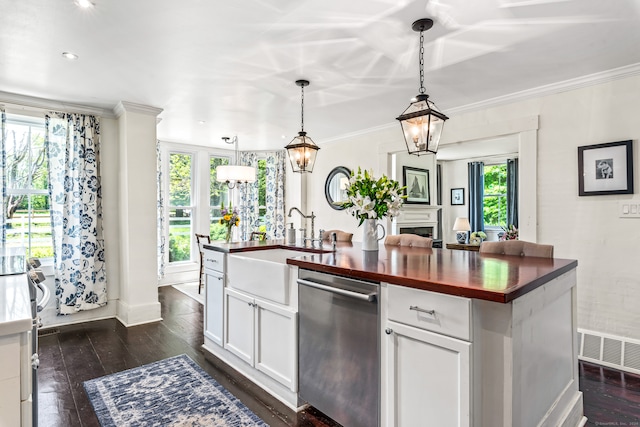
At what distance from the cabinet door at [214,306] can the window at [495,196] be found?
22.6 ft

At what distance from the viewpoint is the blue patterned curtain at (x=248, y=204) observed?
6629mm

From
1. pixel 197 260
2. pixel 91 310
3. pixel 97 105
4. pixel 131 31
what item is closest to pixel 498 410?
pixel 131 31

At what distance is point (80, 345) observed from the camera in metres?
3.30

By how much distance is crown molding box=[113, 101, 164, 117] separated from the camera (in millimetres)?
3816

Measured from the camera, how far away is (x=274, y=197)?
6.79m

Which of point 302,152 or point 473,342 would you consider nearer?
point 473,342

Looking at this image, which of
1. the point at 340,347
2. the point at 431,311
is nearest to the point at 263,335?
the point at 340,347

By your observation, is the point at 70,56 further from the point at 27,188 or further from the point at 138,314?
the point at 138,314

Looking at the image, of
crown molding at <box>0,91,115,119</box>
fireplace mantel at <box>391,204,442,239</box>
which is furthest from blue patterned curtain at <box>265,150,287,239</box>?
crown molding at <box>0,91,115,119</box>

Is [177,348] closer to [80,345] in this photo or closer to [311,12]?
[80,345]

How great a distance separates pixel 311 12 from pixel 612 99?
9.28 feet

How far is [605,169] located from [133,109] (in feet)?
16.0

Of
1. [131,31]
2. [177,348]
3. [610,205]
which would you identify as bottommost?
[177,348]

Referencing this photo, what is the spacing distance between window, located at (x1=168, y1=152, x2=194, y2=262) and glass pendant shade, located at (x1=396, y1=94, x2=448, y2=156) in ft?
16.4
